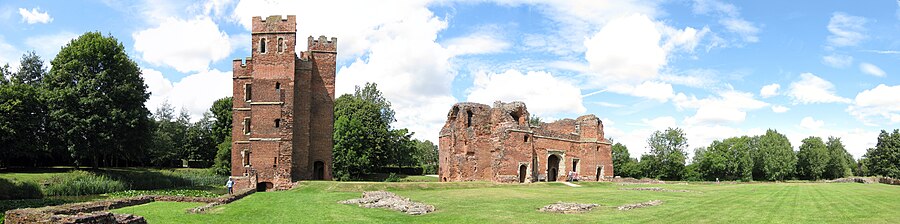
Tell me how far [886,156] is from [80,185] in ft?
297

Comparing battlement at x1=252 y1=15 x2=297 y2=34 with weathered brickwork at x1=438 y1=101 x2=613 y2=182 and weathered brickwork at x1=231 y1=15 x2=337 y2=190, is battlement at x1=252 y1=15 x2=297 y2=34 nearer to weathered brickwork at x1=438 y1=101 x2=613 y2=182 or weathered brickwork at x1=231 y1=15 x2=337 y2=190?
weathered brickwork at x1=231 y1=15 x2=337 y2=190

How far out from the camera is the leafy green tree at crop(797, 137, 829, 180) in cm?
8756

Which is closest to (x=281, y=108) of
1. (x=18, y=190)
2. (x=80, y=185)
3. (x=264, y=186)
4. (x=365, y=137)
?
(x=264, y=186)

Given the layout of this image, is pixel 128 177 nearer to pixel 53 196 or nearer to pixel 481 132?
pixel 53 196

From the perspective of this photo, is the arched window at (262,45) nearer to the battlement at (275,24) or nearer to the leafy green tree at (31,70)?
the battlement at (275,24)

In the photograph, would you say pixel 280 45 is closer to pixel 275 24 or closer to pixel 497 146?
pixel 275 24

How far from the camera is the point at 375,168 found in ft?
206

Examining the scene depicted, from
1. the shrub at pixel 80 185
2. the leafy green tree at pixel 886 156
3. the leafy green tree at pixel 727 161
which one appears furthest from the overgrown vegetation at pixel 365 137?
the leafy green tree at pixel 886 156

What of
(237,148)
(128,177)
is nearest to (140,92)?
(128,177)

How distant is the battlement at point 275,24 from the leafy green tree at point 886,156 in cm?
7595

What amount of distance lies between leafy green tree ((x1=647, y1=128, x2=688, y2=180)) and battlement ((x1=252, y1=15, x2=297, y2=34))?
5329 centimetres

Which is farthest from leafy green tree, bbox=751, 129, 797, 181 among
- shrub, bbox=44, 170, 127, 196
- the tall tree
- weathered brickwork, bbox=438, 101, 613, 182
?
shrub, bbox=44, 170, 127, 196

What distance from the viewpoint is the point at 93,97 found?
125ft

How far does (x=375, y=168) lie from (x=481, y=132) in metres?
22.7
